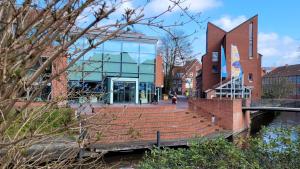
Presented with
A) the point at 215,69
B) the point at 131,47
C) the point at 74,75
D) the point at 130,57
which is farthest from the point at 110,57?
the point at 215,69

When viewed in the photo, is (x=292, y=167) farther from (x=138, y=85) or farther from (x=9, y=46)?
(x=138, y=85)

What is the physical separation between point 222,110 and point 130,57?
10.4m

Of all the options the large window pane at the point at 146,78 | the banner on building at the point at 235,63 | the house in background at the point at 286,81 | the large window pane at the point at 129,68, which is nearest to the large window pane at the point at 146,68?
the large window pane at the point at 146,78

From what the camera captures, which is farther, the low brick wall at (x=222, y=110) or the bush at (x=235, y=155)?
the low brick wall at (x=222, y=110)

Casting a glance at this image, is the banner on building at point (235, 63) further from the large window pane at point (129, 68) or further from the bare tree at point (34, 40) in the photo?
the bare tree at point (34, 40)

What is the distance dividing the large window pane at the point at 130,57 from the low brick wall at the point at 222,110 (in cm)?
762

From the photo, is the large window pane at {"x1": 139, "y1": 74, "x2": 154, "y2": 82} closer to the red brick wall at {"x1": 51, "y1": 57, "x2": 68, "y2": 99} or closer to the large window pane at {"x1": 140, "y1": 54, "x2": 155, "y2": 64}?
the large window pane at {"x1": 140, "y1": 54, "x2": 155, "y2": 64}

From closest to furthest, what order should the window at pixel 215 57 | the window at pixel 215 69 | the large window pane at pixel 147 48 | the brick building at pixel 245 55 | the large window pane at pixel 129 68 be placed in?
the large window pane at pixel 129 68
the large window pane at pixel 147 48
the brick building at pixel 245 55
the window at pixel 215 69
the window at pixel 215 57

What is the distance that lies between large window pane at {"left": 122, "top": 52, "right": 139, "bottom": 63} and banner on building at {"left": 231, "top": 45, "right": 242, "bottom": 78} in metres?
18.1

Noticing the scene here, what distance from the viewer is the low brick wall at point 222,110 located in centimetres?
3073

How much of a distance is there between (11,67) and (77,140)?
0.81 metres

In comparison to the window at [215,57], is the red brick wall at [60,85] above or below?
below

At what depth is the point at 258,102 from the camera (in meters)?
39.1

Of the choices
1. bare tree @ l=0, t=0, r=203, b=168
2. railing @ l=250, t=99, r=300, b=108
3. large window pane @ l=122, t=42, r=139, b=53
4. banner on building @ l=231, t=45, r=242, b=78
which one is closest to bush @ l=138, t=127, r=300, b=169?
bare tree @ l=0, t=0, r=203, b=168
